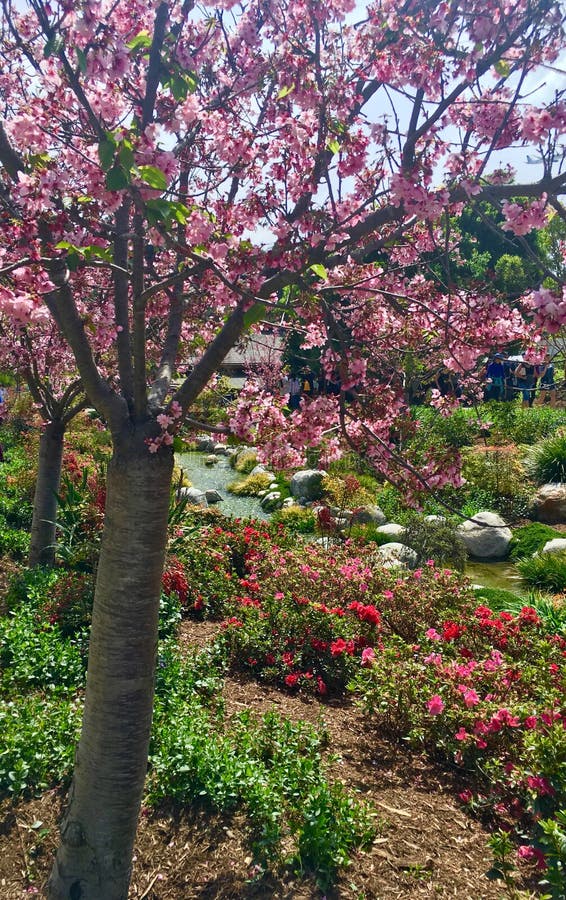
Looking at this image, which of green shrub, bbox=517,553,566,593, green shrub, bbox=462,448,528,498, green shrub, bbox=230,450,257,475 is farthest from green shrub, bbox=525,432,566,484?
green shrub, bbox=230,450,257,475

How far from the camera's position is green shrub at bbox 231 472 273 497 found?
15.2 meters

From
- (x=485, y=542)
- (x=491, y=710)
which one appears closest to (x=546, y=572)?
(x=485, y=542)

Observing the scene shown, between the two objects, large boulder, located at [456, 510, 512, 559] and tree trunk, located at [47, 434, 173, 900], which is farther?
large boulder, located at [456, 510, 512, 559]

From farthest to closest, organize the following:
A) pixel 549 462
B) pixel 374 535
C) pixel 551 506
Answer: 1. pixel 549 462
2. pixel 551 506
3. pixel 374 535

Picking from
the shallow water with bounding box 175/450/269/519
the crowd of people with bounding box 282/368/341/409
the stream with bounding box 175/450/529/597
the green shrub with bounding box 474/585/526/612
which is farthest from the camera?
the shallow water with bounding box 175/450/269/519

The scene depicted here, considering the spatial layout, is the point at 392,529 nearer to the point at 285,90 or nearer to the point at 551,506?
the point at 551,506

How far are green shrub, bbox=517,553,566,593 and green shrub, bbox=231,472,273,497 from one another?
23.4ft

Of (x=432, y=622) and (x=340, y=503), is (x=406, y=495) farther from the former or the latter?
(x=340, y=503)

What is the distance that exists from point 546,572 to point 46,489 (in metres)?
6.06

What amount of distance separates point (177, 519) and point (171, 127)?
5.39 metres

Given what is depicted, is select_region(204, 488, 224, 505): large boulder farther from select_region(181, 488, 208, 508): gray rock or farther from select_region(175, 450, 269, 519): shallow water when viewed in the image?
select_region(181, 488, 208, 508): gray rock

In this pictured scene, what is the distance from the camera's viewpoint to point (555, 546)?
9.25 meters

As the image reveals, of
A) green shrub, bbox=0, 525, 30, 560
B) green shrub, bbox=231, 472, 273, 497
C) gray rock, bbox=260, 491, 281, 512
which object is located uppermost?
green shrub, bbox=231, 472, 273, 497

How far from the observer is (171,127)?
2619 millimetres
